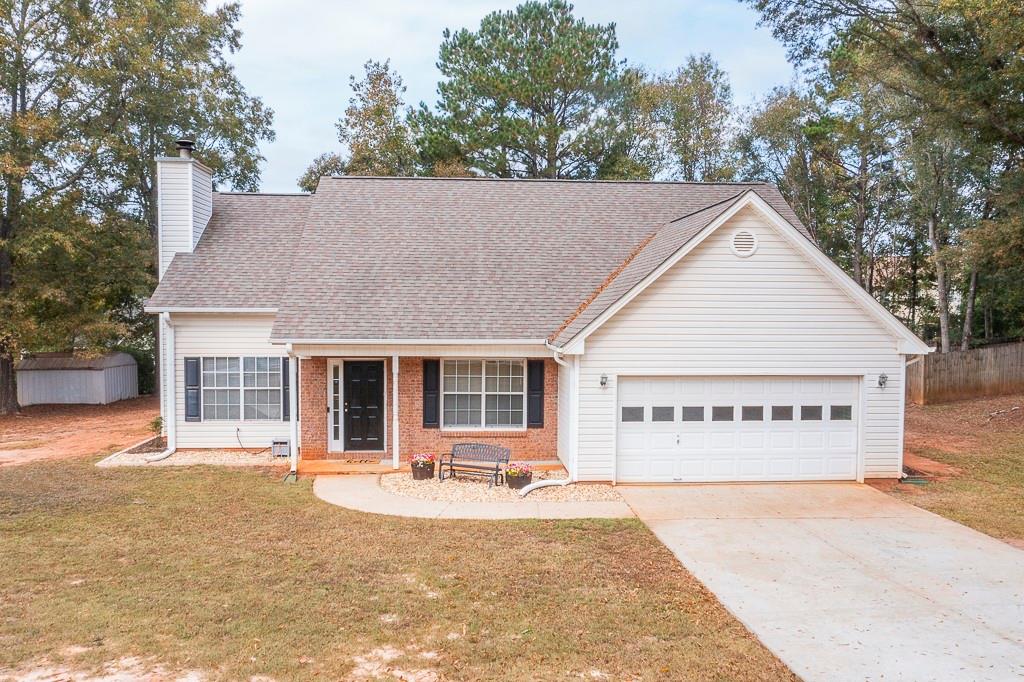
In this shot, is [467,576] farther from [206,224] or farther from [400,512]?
[206,224]

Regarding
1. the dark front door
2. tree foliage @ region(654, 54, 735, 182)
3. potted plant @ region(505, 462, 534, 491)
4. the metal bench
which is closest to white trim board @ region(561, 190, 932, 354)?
potted plant @ region(505, 462, 534, 491)

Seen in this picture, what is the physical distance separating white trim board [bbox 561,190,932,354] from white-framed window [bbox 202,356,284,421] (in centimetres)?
785

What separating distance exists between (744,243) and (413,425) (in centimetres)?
782

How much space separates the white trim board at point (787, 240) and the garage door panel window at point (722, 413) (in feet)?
9.18

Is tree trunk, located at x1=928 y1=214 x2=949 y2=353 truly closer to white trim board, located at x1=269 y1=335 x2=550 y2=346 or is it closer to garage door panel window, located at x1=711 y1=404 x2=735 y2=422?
garage door panel window, located at x1=711 y1=404 x2=735 y2=422

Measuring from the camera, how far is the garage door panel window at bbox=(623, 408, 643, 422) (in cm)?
1288

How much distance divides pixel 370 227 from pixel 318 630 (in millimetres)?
11895

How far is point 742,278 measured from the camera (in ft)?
41.7

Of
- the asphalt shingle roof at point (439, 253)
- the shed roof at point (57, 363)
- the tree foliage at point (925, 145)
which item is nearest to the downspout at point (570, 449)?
the asphalt shingle roof at point (439, 253)

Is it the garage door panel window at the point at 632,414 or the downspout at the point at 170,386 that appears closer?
the garage door panel window at the point at 632,414

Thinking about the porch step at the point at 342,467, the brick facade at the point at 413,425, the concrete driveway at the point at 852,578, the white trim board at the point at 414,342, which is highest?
the white trim board at the point at 414,342

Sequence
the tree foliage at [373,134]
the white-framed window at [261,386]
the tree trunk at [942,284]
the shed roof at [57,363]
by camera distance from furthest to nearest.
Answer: the tree foliage at [373,134] < the tree trunk at [942,284] < the shed roof at [57,363] < the white-framed window at [261,386]

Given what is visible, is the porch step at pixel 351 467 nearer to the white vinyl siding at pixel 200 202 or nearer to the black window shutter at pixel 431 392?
the black window shutter at pixel 431 392

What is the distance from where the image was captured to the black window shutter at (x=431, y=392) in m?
14.5
